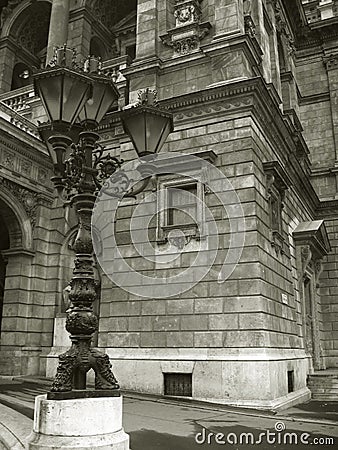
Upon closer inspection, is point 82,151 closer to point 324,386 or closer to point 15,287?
point 15,287

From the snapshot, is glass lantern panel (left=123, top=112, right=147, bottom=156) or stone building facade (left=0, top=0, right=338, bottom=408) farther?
stone building facade (left=0, top=0, right=338, bottom=408)

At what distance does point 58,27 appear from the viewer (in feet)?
57.8

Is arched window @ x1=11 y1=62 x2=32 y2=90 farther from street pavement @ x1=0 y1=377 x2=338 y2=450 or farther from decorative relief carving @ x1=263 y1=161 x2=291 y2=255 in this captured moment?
street pavement @ x1=0 y1=377 x2=338 y2=450

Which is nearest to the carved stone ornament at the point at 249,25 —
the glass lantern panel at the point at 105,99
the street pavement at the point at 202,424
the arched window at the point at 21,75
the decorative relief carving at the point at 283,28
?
the decorative relief carving at the point at 283,28

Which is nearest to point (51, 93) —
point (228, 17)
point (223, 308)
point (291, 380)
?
point (223, 308)

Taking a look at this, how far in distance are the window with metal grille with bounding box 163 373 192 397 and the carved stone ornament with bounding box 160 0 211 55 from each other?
30.5ft

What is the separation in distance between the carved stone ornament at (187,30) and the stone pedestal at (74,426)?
38.6 ft

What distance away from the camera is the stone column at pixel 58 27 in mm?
17422

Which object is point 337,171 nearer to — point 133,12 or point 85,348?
point 133,12

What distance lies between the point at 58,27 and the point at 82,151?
13.4 m

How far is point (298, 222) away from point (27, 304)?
9998mm

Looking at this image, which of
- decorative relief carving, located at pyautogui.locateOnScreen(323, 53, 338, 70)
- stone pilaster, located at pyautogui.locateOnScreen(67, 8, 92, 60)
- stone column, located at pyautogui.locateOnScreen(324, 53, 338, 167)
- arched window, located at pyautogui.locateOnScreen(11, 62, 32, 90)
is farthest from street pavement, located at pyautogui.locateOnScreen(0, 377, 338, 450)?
decorative relief carving, located at pyautogui.locateOnScreen(323, 53, 338, 70)

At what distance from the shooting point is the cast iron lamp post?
534cm

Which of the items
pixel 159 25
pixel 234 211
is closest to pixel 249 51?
pixel 159 25
